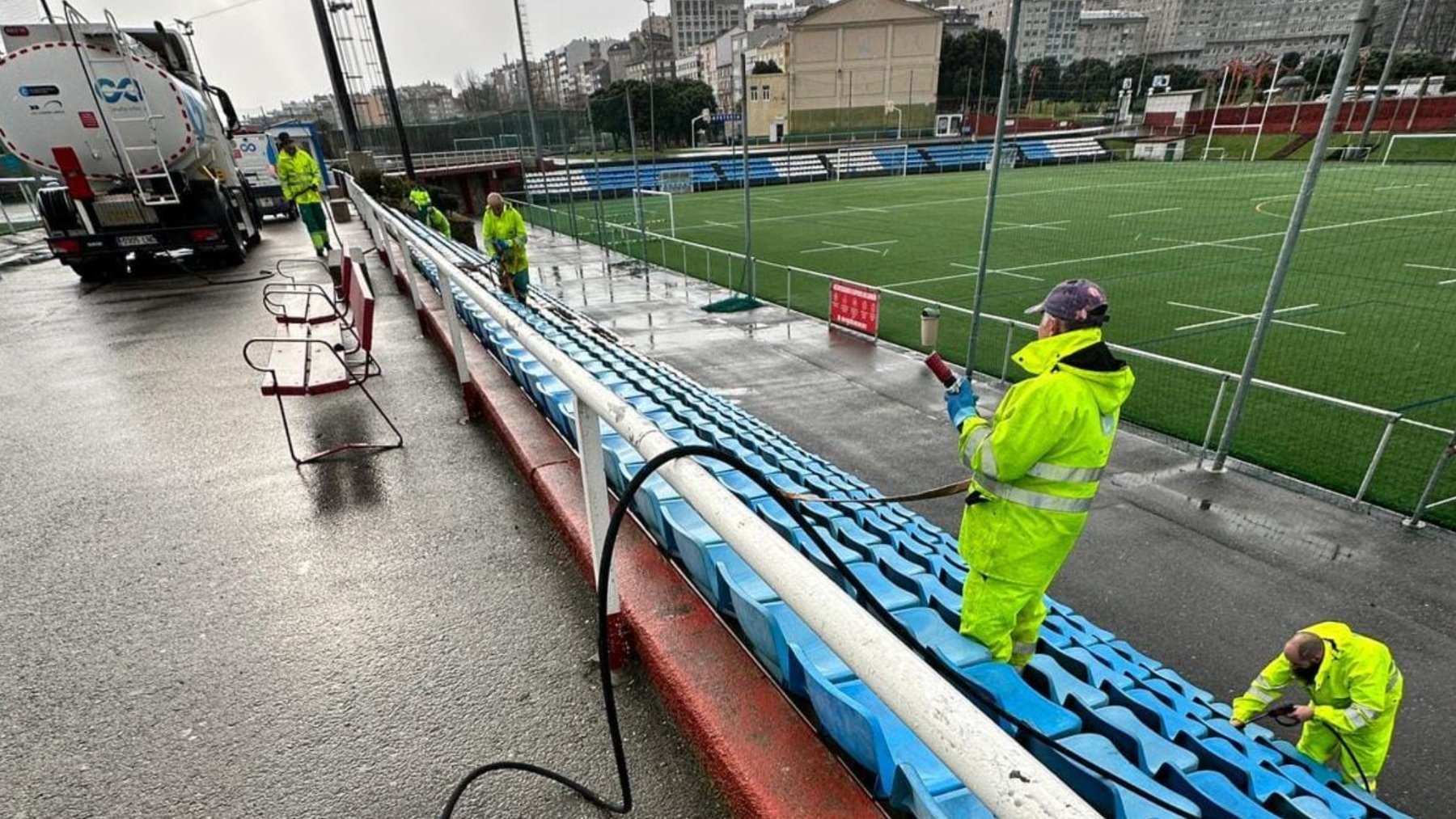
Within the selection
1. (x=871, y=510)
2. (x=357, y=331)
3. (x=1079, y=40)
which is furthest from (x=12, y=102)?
(x=1079, y=40)

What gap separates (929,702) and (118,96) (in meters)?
13.1

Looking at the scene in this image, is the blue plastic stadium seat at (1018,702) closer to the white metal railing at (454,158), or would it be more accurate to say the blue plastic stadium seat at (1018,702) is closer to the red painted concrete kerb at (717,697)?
the red painted concrete kerb at (717,697)

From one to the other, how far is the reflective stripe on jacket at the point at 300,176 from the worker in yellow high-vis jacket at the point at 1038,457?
39.2 feet

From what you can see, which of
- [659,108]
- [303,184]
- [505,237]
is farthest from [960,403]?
[659,108]

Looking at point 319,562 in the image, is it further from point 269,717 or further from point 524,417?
point 524,417

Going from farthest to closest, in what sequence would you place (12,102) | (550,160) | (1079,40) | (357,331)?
(550,160), (1079,40), (12,102), (357,331)

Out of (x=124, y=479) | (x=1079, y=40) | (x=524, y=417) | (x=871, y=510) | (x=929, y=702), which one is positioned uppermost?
(x=1079, y=40)

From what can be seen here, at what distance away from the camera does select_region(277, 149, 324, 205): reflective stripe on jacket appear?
11.1 m

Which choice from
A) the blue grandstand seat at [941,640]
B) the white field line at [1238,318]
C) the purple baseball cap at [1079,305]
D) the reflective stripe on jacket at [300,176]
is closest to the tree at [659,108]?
the reflective stripe on jacket at [300,176]

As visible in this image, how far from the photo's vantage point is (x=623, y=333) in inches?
545

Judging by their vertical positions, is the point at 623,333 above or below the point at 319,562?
below

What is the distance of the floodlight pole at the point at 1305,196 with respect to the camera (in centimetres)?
581

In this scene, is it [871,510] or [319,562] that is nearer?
[319,562]

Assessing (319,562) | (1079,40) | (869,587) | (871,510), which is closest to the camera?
(869,587)
